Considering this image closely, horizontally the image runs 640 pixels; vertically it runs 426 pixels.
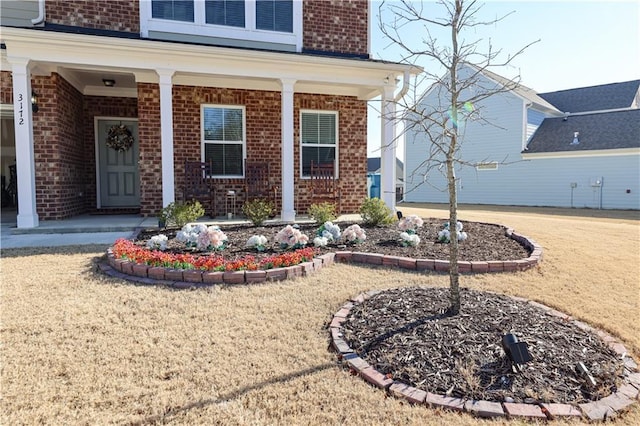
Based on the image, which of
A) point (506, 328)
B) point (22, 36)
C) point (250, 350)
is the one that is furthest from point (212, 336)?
point (22, 36)

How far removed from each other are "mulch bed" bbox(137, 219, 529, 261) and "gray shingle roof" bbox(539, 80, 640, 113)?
16.9 m

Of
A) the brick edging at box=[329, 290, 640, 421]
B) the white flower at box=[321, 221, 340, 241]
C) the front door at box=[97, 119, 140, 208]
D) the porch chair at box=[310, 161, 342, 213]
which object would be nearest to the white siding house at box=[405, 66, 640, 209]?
the porch chair at box=[310, 161, 342, 213]

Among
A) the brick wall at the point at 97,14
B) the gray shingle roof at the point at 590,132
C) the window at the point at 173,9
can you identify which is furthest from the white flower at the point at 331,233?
the gray shingle roof at the point at 590,132

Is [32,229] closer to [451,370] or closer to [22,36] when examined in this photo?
[22,36]

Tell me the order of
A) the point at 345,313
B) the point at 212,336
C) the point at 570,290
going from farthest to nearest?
the point at 570,290
the point at 345,313
the point at 212,336

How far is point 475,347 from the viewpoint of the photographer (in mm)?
2520

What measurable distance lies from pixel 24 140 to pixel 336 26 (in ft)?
21.3

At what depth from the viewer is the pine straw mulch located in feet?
7.06

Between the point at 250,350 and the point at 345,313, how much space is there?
0.88m

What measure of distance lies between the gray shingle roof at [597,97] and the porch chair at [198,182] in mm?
19532

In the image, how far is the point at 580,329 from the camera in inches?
114

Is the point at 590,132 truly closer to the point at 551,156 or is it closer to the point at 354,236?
the point at 551,156

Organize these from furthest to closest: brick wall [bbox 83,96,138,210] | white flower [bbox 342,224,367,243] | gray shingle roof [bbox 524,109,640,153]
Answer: gray shingle roof [bbox 524,109,640,153] < brick wall [bbox 83,96,138,210] < white flower [bbox 342,224,367,243]

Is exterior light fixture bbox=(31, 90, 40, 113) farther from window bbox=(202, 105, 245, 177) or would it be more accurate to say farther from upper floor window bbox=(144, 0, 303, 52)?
window bbox=(202, 105, 245, 177)
